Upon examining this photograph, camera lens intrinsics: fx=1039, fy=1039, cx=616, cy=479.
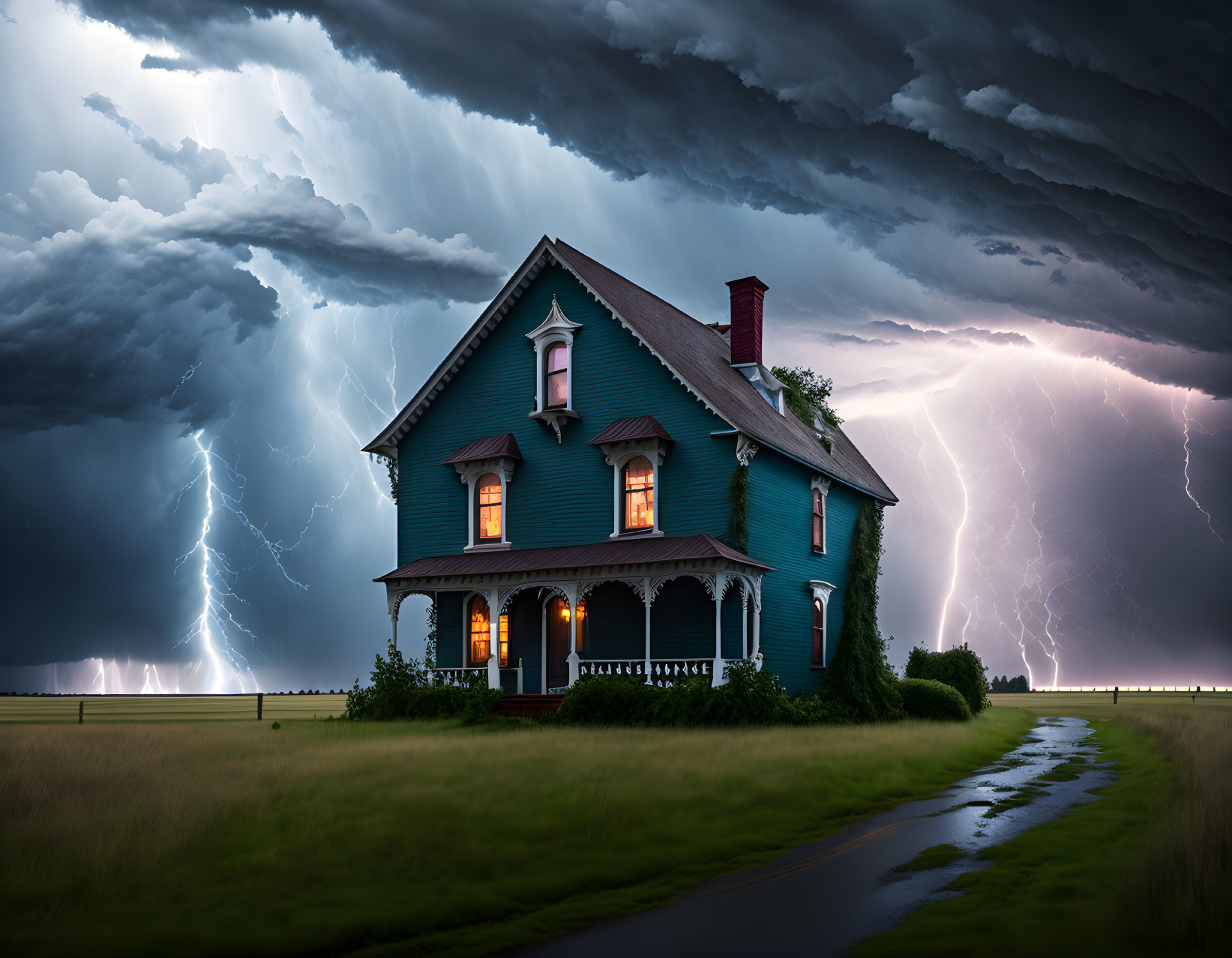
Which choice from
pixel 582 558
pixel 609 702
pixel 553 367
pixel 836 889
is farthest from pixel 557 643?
pixel 836 889

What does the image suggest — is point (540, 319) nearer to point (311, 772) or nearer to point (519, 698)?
point (519, 698)

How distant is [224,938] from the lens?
24.2 feet

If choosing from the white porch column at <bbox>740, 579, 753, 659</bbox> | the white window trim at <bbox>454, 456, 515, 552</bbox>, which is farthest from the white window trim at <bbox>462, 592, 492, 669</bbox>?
the white porch column at <bbox>740, 579, 753, 659</bbox>

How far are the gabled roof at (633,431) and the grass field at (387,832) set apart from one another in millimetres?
10565

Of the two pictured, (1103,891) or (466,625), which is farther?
(466,625)

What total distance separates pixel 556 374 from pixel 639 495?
460 centimetres

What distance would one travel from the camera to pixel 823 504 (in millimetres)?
32500

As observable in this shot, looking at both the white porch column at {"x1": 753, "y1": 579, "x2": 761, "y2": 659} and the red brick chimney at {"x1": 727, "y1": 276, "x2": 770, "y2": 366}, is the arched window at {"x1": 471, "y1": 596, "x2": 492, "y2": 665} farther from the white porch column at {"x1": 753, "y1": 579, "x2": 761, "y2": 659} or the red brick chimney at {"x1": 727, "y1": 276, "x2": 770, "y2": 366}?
the red brick chimney at {"x1": 727, "y1": 276, "x2": 770, "y2": 366}

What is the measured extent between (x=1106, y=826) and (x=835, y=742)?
753 centimetres

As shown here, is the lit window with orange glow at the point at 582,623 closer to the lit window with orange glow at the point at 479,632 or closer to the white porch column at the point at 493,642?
the white porch column at the point at 493,642

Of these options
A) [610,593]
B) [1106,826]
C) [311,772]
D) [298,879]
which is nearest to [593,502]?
[610,593]

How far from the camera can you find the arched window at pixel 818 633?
31719 mm

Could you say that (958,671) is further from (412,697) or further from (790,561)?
(412,697)

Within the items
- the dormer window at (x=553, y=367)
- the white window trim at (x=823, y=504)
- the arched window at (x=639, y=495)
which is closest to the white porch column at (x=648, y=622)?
the arched window at (x=639, y=495)
